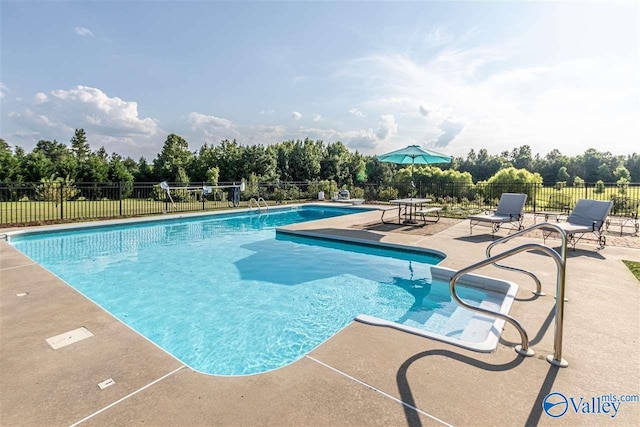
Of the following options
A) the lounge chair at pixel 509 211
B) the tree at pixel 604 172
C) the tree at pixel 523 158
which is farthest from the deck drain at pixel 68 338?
the tree at pixel 523 158

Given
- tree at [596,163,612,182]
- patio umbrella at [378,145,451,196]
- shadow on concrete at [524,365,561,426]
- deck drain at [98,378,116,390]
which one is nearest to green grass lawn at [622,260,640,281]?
shadow on concrete at [524,365,561,426]

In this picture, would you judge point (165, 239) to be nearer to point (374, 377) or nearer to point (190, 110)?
point (374, 377)

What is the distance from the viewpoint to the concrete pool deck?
5.63 feet

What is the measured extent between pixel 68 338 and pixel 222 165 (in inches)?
1033

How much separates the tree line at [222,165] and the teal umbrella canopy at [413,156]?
8.39 metres

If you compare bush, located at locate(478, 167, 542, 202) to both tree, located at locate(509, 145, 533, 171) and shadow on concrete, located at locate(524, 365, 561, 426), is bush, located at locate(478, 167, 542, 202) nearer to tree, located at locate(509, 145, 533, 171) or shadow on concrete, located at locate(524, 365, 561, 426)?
shadow on concrete, located at locate(524, 365, 561, 426)

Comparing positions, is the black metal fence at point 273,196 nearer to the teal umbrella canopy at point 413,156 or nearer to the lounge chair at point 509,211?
the teal umbrella canopy at point 413,156

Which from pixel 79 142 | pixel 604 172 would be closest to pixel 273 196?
pixel 79 142

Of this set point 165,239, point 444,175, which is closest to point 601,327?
point 165,239

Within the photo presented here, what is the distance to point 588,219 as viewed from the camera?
6.30m

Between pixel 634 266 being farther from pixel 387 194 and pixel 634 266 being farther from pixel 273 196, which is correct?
pixel 273 196

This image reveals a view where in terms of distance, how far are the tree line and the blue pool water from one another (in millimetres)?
12923

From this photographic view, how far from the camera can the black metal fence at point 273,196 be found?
12328 millimetres

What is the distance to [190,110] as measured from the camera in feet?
91.0
